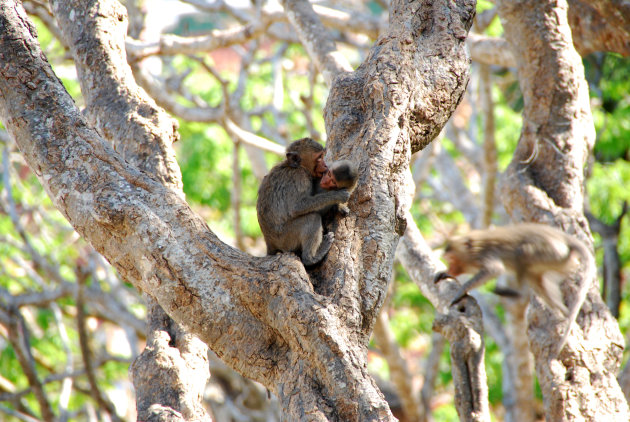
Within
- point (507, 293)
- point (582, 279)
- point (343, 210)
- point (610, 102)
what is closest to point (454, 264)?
point (507, 293)

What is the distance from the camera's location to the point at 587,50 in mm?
6844

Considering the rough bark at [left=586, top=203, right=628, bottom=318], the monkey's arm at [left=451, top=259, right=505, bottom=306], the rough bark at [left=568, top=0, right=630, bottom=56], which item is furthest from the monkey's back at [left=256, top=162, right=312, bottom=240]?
the rough bark at [left=586, top=203, right=628, bottom=318]

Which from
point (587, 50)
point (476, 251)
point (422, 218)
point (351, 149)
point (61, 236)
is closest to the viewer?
point (351, 149)

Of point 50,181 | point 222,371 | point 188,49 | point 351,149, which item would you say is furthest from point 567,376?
point 222,371

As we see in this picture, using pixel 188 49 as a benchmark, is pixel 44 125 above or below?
below

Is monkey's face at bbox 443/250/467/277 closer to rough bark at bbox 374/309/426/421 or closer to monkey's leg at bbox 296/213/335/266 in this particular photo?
monkey's leg at bbox 296/213/335/266

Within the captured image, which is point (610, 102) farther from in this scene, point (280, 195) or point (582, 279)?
point (280, 195)

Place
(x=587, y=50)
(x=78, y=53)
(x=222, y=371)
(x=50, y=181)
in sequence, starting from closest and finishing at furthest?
1. (x=50, y=181)
2. (x=78, y=53)
3. (x=587, y=50)
4. (x=222, y=371)

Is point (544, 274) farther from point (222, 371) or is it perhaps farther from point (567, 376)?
point (222, 371)

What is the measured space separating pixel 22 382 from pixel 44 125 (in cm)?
839

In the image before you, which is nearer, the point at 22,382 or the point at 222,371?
the point at 222,371

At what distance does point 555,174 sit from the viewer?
197 inches

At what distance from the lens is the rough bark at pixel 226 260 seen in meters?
2.61

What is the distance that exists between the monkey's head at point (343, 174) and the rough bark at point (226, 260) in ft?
0.24
